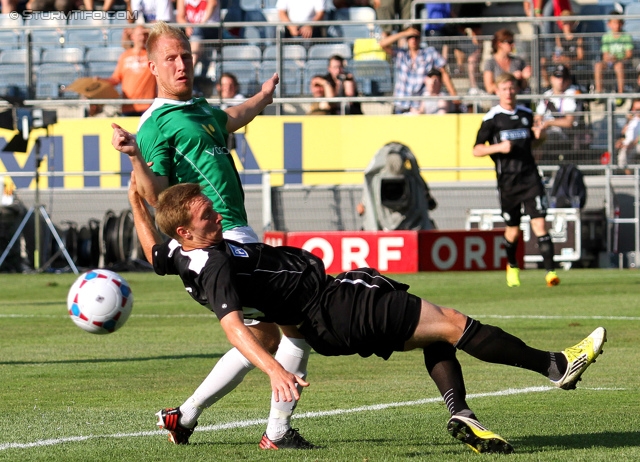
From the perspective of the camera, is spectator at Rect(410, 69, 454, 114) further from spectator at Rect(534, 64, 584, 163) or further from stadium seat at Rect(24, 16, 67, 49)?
stadium seat at Rect(24, 16, 67, 49)

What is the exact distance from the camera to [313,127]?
67.8 ft

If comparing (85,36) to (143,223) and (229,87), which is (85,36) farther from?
(143,223)

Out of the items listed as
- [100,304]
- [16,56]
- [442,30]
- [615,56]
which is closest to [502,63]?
[442,30]

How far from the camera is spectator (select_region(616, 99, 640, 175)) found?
66.4 ft

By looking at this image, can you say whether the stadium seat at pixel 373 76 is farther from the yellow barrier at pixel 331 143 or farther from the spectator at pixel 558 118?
the spectator at pixel 558 118

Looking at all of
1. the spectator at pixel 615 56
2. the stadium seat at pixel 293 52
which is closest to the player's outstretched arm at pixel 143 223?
the stadium seat at pixel 293 52

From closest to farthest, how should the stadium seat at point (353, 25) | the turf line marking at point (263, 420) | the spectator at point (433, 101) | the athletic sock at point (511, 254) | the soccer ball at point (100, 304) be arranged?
1. the turf line marking at point (263, 420)
2. the soccer ball at point (100, 304)
3. the athletic sock at point (511, 254)
4. the spectator at point (433, 101)
5. the stadium seat at point (353, 25)

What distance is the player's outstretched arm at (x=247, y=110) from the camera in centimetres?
650

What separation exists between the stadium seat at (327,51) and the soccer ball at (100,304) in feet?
42.9

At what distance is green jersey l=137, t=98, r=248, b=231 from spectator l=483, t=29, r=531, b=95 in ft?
50.1

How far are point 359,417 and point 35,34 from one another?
19191 mm

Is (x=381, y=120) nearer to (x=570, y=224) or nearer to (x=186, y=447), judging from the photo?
(x=570, y=224)

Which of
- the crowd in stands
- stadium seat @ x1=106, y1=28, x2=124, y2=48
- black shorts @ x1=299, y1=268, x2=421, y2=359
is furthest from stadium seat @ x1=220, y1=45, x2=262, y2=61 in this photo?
black shorts @ x1=299, y1=268, x2=421, y2=359

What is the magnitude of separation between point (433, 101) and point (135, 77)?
5.47m
